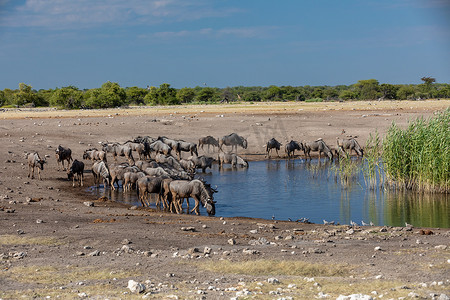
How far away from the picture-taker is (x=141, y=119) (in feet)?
157

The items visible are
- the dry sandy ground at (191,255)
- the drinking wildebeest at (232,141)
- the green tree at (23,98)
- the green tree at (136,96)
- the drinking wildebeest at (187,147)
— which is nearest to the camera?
the dry sandy ground at (191,255)

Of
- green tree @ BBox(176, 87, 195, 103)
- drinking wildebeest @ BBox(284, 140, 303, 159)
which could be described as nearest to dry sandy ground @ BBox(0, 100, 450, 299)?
drinking wildebeest @ BBox(284, 140, 303, 159)

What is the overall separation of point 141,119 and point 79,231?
34061 mm

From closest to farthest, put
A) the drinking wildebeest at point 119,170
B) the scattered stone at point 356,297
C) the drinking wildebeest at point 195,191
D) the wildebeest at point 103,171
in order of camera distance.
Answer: the scattered stone at point 356,297, the drinking wildebeest at point 195,191, the drinking wildebeest at point 119,170, the wildebeest at point 103,171

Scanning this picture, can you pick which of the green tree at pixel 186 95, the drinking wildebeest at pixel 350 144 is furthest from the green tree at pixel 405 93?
the drinking wildebeest at pixel 350 144

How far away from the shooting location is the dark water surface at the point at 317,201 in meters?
18.7

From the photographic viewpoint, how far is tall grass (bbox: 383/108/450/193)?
69.0 ft

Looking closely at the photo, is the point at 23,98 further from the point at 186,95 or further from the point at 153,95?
the point at 186,95

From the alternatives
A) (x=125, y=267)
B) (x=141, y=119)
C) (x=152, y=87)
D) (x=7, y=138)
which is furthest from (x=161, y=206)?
(x=152, y=87)

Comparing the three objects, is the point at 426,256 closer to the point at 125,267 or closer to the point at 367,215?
the point at 125,267

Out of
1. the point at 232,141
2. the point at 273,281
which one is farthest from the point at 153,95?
the point at 273,281

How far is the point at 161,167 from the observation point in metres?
23.3

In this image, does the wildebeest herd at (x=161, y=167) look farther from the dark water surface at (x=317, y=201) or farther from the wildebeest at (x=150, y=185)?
the dark water surface at (x=317, y=201)

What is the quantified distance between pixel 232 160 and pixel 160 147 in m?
4.06
